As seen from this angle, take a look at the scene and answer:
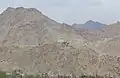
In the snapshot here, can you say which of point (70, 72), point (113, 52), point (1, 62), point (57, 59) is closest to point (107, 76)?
point (70, 72)

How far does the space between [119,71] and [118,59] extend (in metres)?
19.3

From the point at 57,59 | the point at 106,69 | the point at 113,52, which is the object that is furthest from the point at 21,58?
the point at 113,52

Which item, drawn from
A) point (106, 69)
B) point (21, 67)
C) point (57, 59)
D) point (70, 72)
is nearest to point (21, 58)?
point (21, 67)

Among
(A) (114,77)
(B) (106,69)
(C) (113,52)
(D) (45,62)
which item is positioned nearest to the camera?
(A) (114,77)

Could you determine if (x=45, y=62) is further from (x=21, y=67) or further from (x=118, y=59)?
(x=118, y=59)

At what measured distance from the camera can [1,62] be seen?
148 meters

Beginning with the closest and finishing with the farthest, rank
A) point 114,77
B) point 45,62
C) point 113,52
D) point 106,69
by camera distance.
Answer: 1. point 114,77
2. point 106,69
3. point 45,62
4. point 113,52

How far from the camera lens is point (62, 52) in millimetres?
146000

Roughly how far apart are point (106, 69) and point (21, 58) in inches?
1503

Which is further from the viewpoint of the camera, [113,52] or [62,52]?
[113,52]

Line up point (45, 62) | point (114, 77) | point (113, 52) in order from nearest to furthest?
point (114, 77) → point (45, 62) → point (113, 52)

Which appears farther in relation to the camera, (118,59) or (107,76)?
(118,59)

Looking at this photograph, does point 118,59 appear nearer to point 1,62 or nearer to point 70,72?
point 70,72

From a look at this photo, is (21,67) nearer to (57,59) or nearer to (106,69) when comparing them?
(57,59)
